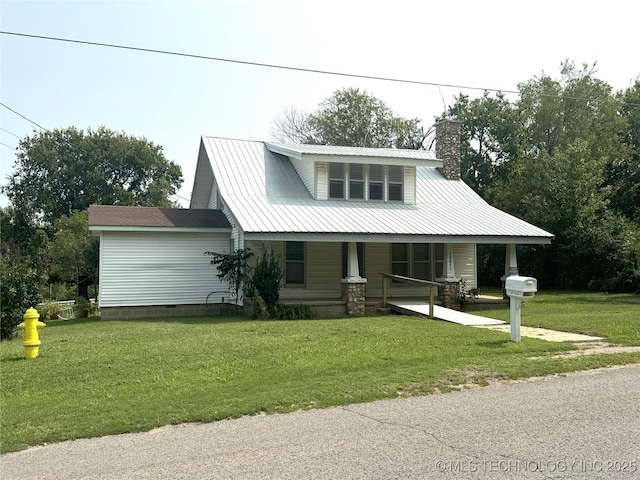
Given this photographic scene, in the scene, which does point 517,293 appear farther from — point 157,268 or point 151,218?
point 151,218

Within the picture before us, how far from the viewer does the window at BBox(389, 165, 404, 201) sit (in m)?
21.6

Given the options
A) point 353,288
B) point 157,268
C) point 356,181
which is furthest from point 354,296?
point 157,268

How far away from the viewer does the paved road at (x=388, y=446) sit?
4.71m

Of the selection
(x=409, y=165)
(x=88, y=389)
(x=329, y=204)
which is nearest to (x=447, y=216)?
A: (x=409, y=165)

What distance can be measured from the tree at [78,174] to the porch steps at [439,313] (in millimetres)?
38357

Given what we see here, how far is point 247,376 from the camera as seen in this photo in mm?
8344

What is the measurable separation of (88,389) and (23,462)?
2623mm

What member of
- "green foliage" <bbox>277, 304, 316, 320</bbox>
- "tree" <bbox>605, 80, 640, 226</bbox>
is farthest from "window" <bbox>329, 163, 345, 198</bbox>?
"tree" <bbox>605, 80, 640, 226</bbox>

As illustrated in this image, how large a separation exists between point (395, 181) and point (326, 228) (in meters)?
5.24

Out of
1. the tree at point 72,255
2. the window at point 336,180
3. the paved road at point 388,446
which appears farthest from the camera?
the tree at point 72,255

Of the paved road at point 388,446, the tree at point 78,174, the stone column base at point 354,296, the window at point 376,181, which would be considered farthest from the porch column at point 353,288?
the tree at point 78,174

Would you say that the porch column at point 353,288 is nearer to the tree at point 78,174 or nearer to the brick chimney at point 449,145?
the brick chimney at point 449,145

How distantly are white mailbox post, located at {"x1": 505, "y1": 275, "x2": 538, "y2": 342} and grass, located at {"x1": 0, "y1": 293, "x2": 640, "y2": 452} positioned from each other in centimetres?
31

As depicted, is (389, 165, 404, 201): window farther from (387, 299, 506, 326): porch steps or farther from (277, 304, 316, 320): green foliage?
(277, 304, 316, 320): green foliage
